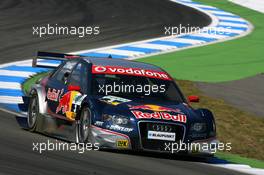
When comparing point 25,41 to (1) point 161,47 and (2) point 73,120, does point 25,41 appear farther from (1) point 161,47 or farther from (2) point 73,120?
(2) point 73,120

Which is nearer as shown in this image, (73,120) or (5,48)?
(73,120)

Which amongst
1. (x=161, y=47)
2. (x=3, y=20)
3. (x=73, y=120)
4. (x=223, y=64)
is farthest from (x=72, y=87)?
(x=3, y=20)

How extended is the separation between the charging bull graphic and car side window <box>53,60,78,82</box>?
0.63 m

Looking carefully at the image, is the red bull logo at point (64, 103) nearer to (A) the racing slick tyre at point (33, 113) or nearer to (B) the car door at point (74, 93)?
(B) the car door at point (74, 93)

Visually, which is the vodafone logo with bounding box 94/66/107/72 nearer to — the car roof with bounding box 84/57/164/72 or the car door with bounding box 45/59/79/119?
the car roof with bounding box 84/57/164/72

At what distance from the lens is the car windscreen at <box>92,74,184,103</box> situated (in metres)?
12.7

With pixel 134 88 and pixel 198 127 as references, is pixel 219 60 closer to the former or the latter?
pixel 134 88

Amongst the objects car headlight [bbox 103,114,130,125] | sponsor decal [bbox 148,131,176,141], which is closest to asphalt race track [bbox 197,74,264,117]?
sponsor decal [bbox 148,131,176,141]

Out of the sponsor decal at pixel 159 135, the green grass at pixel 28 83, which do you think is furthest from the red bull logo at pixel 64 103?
the green grass at pixel 28 83

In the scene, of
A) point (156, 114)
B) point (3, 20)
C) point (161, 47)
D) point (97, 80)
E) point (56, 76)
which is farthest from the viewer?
point (3, 20)

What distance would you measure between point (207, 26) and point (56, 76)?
14.1 m

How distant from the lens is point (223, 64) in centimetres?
2236

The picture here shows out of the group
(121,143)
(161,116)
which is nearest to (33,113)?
(121,143)

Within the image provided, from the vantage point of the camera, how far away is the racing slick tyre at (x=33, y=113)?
13695 mm
